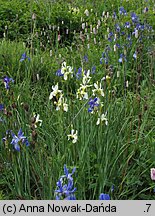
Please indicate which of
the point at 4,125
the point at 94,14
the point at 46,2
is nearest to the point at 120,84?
the point at 4,125

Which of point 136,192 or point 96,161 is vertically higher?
point 96,161

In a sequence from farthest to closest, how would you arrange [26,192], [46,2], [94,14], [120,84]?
[46,2]
[94,14]
[120,84]
[26,192]

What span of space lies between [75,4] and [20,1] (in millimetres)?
946

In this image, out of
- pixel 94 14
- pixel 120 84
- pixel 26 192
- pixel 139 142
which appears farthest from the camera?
pixel 94 14

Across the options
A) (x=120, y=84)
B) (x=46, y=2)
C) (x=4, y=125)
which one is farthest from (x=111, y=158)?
(x=46, y=2)

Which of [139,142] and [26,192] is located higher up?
[139,142]

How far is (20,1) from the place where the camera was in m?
7.23

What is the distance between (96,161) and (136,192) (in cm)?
32

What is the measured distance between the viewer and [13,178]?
2654 millimetres

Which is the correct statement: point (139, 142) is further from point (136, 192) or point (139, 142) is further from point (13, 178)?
point (13, 178)

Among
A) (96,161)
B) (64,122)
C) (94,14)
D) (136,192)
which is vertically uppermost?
(94,14)

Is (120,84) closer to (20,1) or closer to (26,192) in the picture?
(26,192)

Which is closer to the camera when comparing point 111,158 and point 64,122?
point 111,158

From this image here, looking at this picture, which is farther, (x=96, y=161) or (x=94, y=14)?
(x=94, y=14)
